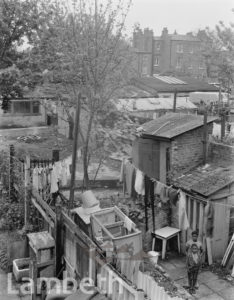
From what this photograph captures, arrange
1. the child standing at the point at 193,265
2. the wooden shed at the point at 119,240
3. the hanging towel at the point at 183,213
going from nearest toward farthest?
the wooden shed at the point at 119,240
the child standing at the point at 193,265
the hanging towel at the point at 183,213

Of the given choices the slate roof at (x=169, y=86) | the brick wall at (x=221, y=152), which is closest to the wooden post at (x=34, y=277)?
the brick wall at (x=221, y=152)

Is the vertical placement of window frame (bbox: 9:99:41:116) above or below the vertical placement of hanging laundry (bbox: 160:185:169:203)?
above

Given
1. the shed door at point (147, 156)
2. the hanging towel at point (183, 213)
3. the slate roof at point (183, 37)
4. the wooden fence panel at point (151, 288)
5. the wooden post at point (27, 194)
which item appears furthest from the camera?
the slate roof at point (183, 37)

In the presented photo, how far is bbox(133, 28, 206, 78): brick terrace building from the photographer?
6362cm

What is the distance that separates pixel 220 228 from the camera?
38.1 feet

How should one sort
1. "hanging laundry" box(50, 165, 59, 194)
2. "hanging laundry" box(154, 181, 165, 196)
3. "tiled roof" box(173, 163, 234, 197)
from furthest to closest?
"hanging laundry" box(50, 165, 59, 194) → "hanging laundry" box(154, 181, 165, 196) → "tiled roof" box(173, 163, 234, 197)

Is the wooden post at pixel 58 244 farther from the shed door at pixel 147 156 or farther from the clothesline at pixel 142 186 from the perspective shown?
the shed door at pixel 147 156

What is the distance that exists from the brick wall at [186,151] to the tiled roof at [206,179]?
39cm

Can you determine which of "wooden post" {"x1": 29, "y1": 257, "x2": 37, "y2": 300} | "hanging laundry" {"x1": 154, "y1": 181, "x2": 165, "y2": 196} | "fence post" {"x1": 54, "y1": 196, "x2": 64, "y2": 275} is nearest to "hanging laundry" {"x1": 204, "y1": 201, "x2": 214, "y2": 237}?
"hanging laundry" {"x1": 154, "y1": 181, "x2": 165, "y2": 196}

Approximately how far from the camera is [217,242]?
11594mm

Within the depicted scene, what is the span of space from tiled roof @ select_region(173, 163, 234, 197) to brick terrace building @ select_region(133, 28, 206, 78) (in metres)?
51.8

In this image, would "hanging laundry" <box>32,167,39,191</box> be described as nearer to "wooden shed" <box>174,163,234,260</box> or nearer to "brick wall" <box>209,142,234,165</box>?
"wooden shed" <box>174,163,234,260</box>

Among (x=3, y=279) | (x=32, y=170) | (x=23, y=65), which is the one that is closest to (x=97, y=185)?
(x=32, y=170)

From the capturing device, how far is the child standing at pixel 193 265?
984 cm
